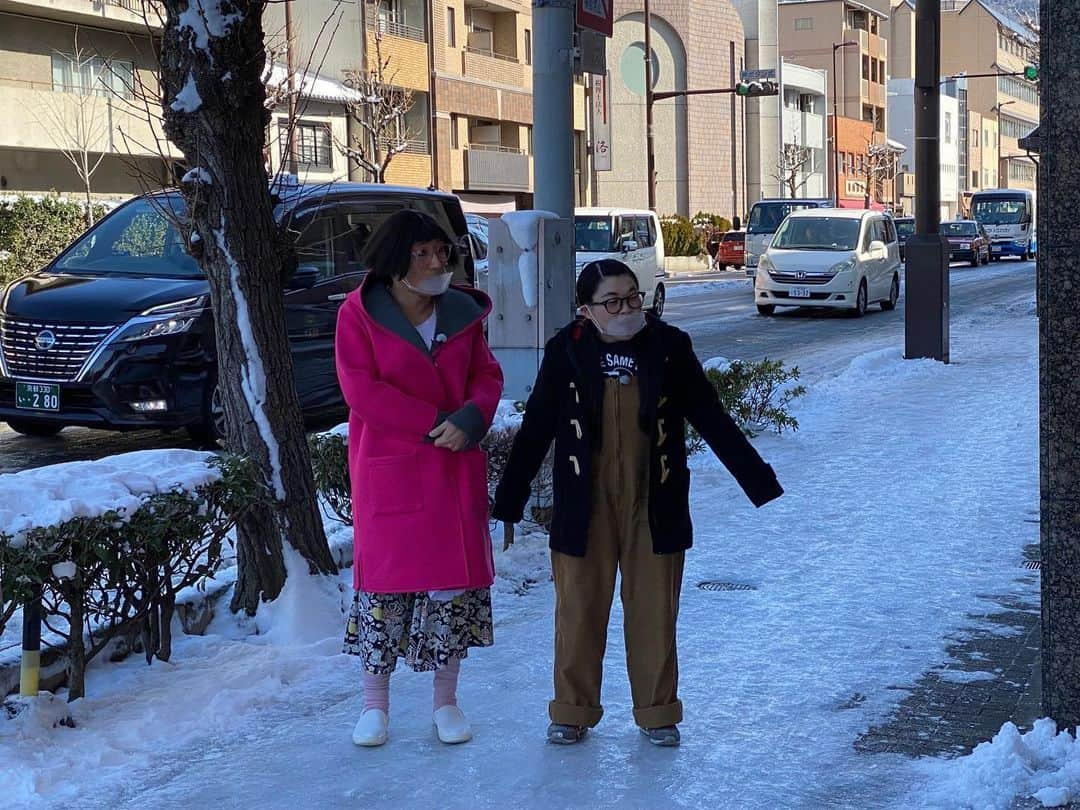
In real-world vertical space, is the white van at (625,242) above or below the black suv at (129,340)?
above

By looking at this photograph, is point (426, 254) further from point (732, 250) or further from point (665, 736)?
point (732, 250)

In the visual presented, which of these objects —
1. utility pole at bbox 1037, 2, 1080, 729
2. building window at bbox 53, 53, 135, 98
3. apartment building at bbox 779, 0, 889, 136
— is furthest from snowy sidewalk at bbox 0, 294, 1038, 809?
apartment building at bbox 779, 0, 889, 136

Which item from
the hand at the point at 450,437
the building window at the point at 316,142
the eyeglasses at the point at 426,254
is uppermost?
the building window at the point at 316,142

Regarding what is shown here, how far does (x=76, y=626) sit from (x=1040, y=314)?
2937 millimetres

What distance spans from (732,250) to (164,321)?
36761 millimetres

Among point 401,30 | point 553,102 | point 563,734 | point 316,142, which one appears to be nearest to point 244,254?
point 563,734

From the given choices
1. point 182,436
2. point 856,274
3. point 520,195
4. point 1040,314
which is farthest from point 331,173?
point 1040,314

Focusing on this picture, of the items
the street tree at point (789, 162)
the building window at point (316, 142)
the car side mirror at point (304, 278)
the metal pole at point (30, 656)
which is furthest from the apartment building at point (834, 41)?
the metal pole at point (30, 656)

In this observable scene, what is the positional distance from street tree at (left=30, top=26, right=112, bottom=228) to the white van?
39.9ft

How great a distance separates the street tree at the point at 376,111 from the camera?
123 ft

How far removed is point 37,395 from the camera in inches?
377

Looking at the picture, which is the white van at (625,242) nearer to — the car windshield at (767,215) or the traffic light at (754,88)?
the car windshield at (767,215)

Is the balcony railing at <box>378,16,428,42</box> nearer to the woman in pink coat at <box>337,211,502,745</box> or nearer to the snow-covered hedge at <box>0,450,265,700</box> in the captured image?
the snow-covered hedge at <box>0,450,265,700</box>

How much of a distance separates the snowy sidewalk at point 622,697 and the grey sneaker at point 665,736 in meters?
0.03
